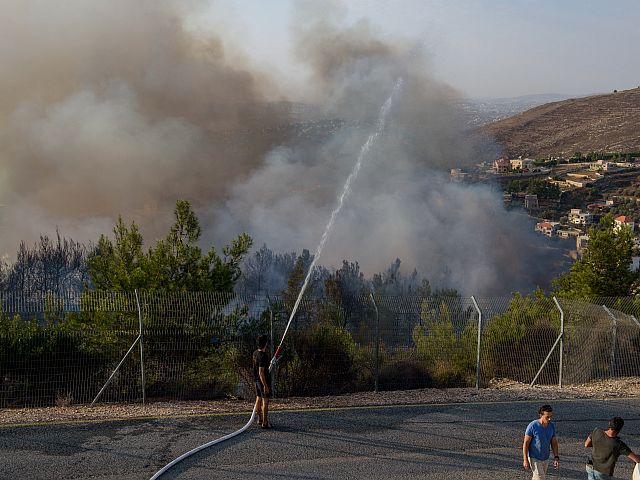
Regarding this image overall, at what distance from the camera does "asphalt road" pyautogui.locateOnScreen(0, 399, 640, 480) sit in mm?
6496

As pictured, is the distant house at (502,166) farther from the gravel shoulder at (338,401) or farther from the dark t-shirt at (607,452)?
the dark t-shirt at (607,452)

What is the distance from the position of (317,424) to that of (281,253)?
38751 mm

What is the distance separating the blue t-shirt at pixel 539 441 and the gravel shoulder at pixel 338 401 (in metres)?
3.44

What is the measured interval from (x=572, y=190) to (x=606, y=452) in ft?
174

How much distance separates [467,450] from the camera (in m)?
7.28

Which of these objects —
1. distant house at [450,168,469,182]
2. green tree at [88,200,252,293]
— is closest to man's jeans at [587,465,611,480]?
green tree at [88,200,252,293]

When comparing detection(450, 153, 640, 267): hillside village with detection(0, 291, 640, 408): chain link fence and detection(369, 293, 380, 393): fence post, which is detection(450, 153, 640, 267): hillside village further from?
detection(369, 293, 380, 393): fence post

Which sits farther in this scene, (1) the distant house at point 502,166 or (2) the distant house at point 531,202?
(1) the distant house at point 502,166

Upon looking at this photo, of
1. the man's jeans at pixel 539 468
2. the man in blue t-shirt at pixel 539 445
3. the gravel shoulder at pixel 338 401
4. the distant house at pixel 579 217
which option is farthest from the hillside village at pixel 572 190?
the man's jeans at pixel 539 468

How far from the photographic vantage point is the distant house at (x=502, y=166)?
219ft

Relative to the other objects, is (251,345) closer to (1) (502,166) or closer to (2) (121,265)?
(2) (121,265)

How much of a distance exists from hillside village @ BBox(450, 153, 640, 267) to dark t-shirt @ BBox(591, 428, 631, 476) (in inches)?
1547

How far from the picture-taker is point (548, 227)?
50.5 metres

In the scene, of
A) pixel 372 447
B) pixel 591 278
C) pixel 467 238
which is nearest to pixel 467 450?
pixel 372 447
